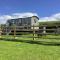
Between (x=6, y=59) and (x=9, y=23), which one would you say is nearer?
(x=6, y=59)

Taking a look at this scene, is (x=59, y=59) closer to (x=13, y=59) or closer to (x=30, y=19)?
(x=13, y=59)

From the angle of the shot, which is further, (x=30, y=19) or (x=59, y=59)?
(x=30, y=19)

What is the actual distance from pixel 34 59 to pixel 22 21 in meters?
39.7

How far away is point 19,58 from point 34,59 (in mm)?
609

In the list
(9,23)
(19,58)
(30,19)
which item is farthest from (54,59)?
(9,23)

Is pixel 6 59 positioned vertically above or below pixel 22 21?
below

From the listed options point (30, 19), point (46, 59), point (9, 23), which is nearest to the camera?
point (46, 59)

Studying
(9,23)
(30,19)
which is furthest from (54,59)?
(9,23)

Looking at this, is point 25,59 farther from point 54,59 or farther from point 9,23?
point 9,23

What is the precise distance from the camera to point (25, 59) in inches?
246

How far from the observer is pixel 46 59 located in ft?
20.4

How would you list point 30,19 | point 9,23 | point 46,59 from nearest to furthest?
1. point 46,59
2. point 30,19
3. point 9,23

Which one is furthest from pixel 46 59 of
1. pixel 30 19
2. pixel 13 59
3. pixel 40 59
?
pixel 30 19

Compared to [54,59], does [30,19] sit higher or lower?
higher
